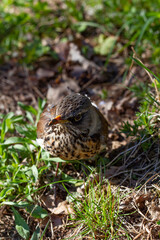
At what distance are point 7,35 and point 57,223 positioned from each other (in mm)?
4271

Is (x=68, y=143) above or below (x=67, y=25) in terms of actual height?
below

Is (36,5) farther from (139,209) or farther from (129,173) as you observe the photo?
(139,209)

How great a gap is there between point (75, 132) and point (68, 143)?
6.2 inches

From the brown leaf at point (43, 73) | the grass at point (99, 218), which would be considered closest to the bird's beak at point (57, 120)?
the grass at point (99, 218)

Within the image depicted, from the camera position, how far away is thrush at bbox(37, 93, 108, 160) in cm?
337

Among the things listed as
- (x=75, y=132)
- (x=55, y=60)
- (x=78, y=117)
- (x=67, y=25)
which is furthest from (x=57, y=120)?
(x=67, y=25)

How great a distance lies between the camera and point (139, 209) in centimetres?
348

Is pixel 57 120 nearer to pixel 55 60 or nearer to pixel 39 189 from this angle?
pixel 39 189

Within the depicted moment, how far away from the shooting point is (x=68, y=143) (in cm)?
361

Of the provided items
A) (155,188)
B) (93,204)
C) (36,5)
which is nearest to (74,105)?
(93,204)

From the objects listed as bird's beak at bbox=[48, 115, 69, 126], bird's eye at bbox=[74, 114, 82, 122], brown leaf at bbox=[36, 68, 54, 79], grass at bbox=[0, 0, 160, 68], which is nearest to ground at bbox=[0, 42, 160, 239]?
brown leaf at bbox=[36, 68, 54, 79]

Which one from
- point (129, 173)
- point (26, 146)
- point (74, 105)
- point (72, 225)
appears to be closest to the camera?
point (74, 105)

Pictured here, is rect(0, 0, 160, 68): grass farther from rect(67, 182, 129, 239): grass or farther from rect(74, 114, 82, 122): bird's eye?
rect(67, 182, 129, 239): grass

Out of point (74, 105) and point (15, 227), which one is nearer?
point (74, 105)
